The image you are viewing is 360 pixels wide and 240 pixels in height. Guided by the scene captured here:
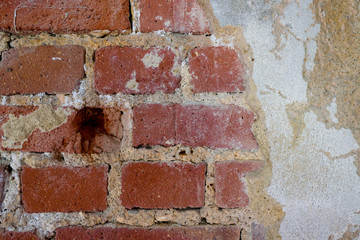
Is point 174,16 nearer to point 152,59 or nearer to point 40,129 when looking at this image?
point 152,59

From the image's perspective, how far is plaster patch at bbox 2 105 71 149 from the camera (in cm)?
66

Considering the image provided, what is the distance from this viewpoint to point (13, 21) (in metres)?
0.67

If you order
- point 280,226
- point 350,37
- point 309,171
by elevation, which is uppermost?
point 350,37

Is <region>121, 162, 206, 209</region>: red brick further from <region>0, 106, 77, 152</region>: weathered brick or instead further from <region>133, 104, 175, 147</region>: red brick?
<region>0, 106, 77, 152</region>: weathered brick

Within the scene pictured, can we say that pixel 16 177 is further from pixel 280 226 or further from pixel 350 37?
pixel 350 37

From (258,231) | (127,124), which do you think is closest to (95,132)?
(127,124)

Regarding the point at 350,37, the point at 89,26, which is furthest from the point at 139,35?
the point at 350,37

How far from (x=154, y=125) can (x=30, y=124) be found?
265 millimetres

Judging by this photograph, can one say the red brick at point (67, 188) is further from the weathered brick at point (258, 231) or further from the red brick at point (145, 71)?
the weathered brick at point (258, 231)

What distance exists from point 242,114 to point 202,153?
117 millimetres

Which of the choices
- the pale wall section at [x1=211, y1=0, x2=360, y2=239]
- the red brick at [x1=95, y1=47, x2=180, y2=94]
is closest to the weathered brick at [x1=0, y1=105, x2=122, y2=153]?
the red brick at [x1=95, y1=47, x2=180, y2=94]

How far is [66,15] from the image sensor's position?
66 cm

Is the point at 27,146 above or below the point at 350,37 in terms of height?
below

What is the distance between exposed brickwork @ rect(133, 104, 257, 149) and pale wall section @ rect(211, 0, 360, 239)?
6 centimetres
